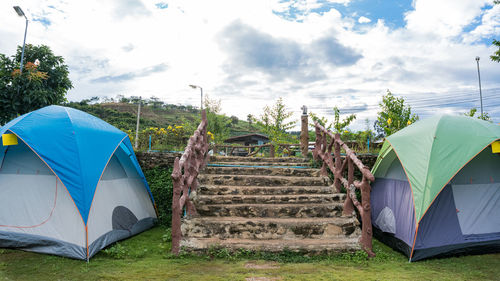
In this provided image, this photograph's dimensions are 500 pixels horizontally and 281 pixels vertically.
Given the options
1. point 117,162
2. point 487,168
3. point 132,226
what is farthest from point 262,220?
point 487,168

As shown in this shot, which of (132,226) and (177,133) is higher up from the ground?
(177,133)

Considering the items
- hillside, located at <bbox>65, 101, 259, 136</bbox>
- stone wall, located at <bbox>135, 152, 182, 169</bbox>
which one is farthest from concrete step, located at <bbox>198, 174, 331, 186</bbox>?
hillside, located at <bbox>65, 101, 259, 136</bbox>

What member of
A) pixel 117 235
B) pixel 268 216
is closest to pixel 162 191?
pixel 117 235

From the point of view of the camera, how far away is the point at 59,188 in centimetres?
421

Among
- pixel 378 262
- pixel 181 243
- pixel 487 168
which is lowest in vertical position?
pixel 378 262

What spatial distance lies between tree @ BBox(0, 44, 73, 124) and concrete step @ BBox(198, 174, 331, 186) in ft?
19.9

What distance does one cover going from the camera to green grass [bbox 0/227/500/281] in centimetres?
333

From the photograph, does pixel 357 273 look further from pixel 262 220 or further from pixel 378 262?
pixel 262 220

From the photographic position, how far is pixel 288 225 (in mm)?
4367

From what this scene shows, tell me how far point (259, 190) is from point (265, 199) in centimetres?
35

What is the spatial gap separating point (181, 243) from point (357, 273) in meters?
2.31

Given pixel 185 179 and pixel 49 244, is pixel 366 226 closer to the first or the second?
pixel 185 179

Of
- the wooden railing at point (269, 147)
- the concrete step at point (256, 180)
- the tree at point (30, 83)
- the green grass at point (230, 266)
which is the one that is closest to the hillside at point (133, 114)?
the wooden railing at point (269, 147)

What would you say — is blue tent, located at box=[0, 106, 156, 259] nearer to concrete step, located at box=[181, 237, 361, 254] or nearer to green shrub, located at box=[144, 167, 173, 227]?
green shrub, located at box=[144, 167, 173, 227]
